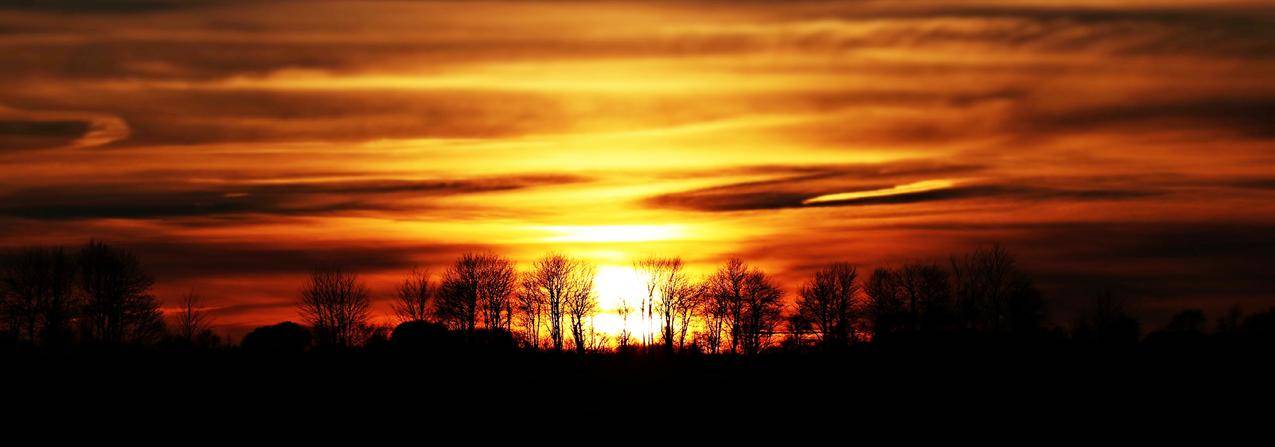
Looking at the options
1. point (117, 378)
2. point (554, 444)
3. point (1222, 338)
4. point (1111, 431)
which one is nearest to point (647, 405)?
point (554, 444)

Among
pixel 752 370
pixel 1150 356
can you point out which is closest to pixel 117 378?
pixel 752 370

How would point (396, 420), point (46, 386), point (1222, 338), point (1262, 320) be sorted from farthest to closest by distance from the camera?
point (1262, 320), point (1222, 338), point (46, 386), point (396, 420)

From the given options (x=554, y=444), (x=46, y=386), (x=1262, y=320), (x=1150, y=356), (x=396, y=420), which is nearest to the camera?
(x=554, y=444)

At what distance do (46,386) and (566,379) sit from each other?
3051cm

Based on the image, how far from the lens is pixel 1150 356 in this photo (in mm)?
74000

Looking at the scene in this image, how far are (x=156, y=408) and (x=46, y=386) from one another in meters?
8.75

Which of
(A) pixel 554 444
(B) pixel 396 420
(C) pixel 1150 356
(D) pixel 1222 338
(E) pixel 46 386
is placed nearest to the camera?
(A) pixel 554 444

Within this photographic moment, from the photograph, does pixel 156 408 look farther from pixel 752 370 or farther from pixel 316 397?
pixel 752 370

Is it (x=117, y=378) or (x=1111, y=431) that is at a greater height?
(x=117, y=378)

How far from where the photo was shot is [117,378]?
221 feet

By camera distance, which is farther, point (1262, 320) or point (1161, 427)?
point (1262, 320)

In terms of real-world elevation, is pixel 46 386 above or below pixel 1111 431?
above

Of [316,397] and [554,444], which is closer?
[554,444]

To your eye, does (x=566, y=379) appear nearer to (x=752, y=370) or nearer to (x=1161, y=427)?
→ (x=752, y=370)
